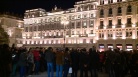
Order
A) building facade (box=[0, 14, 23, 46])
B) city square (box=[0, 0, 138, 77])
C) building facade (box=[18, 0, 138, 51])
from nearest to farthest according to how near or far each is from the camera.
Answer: city square (box=[0, 0, 138, 77]) → building facade (box=[18, 0, 138, 51]) → building facade (box=[0, 14, 23, 46])

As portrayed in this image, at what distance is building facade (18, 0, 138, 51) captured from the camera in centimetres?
4481

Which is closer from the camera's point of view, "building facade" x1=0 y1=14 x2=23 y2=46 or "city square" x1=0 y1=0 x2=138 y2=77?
"city square" x1=0 y1=0 x2=138 y2=77

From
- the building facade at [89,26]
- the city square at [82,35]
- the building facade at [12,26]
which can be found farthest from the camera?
the building facade at [12,26]

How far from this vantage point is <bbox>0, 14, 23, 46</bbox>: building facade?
73.4 meters

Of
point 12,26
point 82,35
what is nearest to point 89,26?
point 82,35

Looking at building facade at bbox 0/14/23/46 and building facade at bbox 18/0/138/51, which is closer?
building facade at bbox 18/0/138/51

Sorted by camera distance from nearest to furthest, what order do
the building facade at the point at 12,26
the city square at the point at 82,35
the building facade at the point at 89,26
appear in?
the city square at the point at 82,35, the building facade at the point at 89,26, the building facade at the point at 12,26

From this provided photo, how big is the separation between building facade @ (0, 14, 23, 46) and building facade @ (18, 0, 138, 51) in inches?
117

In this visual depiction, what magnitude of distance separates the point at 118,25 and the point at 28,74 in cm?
3557

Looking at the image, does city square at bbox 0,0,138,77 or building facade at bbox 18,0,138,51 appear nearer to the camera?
city square at bbox 0,0,138,77

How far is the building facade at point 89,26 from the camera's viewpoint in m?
44.8

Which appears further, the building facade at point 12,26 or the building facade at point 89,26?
the building facade at point 12,26

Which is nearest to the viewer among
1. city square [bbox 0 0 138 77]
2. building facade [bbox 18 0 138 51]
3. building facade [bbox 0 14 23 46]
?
city square [bbox 0 0 138 77]

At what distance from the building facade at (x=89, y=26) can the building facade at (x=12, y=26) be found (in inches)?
117
